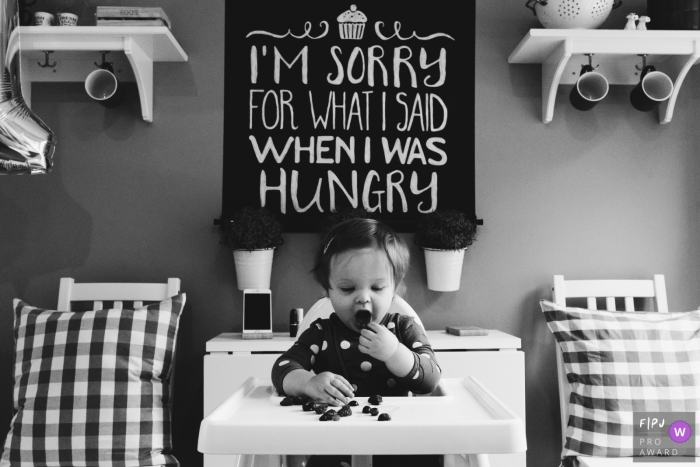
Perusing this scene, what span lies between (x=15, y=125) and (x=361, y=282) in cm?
77

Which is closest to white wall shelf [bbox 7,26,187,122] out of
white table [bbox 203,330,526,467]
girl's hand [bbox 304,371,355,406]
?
white table [bbox 203,330,526,467]

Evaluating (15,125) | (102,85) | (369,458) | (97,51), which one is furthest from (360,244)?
(97,51)

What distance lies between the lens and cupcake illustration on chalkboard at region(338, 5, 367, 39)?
241cm

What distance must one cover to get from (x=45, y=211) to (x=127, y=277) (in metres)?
0.42

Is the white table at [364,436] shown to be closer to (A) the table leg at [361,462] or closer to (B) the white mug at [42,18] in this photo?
(A) the table leg at [361,462]

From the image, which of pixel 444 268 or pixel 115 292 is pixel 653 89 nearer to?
pixel 444 268

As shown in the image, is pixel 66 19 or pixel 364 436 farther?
pixel 66 19

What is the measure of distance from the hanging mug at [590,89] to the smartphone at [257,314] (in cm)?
134

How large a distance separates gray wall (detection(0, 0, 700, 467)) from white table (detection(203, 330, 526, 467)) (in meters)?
0.30

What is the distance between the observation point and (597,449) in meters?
1.87

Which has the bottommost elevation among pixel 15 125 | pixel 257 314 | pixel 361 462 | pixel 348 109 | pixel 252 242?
pixel 361 462

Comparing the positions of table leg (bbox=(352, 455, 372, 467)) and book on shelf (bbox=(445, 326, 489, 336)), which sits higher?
book on shelf (bbox=(445, 326, 489, 336))

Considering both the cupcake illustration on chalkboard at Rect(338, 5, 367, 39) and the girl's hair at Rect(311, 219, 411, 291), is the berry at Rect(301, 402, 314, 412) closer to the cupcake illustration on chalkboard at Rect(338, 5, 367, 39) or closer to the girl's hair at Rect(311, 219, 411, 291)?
the girl's hair at Rect(311, 219, 411, 291)

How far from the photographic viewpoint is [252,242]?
2.21 meters
